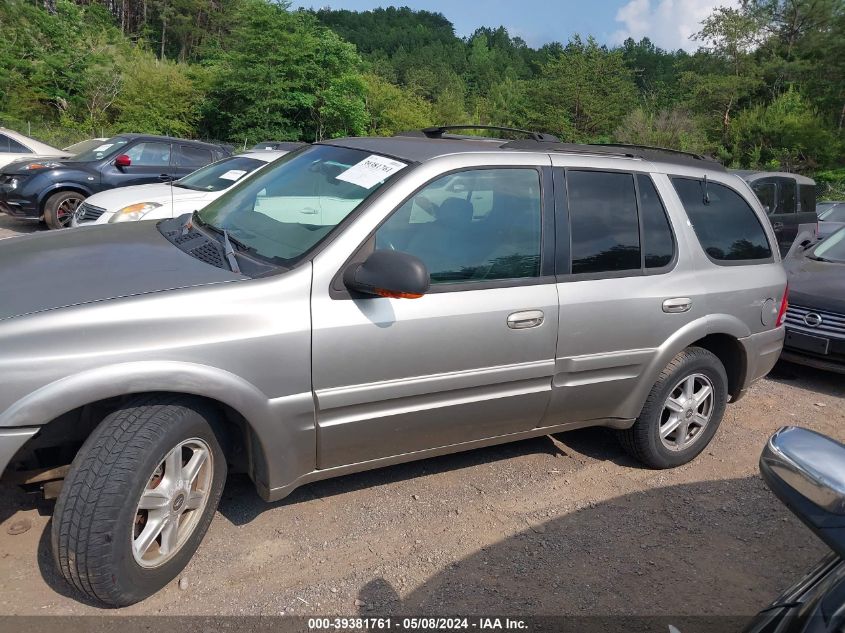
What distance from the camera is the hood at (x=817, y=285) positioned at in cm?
612

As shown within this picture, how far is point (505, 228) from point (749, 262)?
1882 mm

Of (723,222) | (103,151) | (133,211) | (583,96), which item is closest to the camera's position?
(723,222)

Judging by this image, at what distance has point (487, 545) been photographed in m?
3.30

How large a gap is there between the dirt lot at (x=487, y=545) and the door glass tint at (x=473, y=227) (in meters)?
1.25

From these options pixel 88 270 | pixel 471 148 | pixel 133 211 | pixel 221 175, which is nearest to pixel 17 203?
pixel 221 175

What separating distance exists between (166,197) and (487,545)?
20.3 ft

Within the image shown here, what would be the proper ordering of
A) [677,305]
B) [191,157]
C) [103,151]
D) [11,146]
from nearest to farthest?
[677,305] < [103,151] < [191,157] < [11,146]

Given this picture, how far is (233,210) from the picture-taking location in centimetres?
362

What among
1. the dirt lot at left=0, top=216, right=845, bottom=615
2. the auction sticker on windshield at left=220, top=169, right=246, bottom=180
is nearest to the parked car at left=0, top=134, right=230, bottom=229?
the auction sticker on windshield at left=220, top=169, right=246, bottom=180

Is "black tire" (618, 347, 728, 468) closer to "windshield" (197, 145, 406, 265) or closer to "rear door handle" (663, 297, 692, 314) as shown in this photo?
"rear door handle" (663, 297, 692, 314)

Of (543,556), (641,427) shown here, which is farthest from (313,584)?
(641,427)

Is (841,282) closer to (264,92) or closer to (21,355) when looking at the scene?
(21,355)

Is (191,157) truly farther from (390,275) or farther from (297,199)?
(390,275)

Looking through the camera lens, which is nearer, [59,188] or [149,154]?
[59,188]
